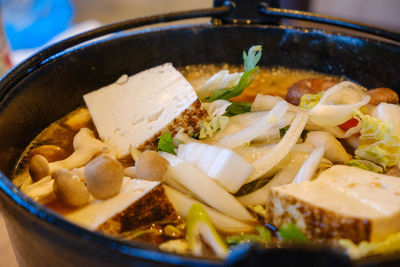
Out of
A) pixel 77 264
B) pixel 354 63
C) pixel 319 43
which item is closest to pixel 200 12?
pixel 319 43

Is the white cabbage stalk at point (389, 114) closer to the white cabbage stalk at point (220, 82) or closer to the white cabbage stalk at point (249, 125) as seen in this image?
the white cabbage stalk at point (249, 125)

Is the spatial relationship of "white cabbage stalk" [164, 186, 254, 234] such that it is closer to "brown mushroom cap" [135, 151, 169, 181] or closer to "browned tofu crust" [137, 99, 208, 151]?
"brown mushroom cap" [135, 151, 169, 181]

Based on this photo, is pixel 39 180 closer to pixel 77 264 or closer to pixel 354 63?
pixel 77 264

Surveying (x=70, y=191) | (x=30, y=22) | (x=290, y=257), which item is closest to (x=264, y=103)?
(x=70, y=191)

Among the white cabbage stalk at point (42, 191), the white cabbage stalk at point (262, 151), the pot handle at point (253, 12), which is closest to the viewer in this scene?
the white cabbage stalk at point (42, 191)

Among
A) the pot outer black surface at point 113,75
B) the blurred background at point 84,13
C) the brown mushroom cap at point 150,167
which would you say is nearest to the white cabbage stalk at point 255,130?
the brown mushroom cap at point 150,167

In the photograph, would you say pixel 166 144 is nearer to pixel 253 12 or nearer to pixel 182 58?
pixel 182 58
